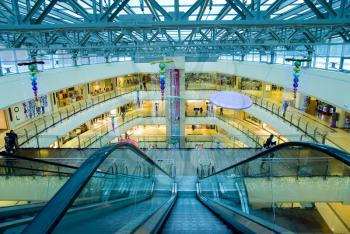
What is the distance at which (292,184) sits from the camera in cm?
801

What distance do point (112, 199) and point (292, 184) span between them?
6.14 m

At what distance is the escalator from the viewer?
6.48ft

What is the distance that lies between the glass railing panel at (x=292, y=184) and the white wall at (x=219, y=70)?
4.63 metres

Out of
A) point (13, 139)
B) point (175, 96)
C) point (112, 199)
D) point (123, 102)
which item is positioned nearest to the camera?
point (112, 199)

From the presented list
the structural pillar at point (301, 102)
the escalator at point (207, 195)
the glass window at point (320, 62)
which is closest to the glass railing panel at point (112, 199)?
the escalator at point (207, 195)

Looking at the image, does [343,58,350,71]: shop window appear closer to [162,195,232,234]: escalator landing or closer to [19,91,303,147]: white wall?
[19,91,303,147]: white wall

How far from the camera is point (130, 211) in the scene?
15.0 ft

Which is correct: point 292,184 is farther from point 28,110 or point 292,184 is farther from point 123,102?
point 123,102

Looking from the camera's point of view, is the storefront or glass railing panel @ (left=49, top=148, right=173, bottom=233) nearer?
glass railing panel @ (left=49, top=148, right=173, bottom=233)

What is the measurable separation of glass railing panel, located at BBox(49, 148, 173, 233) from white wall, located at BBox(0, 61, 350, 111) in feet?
29.2

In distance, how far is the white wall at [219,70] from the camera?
1196cm

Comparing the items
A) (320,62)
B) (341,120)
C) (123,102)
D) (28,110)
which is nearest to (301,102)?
(341,120)

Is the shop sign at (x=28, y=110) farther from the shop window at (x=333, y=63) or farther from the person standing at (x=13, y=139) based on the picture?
the shop window at (x=333, y=63)

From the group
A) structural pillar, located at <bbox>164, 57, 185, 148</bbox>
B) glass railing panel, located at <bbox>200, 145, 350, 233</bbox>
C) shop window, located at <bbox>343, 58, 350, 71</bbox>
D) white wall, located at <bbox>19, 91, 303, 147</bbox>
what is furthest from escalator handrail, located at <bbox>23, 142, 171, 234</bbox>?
structural pillar, located at <bbox>164, 57, 185, 148</bbox>
